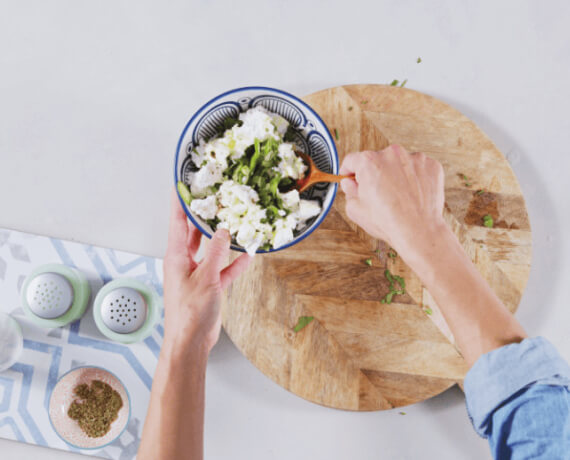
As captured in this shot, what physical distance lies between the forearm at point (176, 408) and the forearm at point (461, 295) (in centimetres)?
45

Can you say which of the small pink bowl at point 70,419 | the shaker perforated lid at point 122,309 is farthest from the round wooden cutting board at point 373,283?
the small pink bowl at point 70,419

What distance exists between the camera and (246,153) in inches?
32.9

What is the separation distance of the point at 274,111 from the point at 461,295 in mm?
475

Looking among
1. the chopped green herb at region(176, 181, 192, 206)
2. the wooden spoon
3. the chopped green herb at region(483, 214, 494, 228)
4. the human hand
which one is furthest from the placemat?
the chopped green herb at region(483, 214, 494, 228)

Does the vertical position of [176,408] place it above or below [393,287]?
below

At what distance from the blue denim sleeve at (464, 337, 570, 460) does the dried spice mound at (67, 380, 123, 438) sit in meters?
0.78

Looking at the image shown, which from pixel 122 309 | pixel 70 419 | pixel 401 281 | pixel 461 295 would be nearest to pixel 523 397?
pixel 461 295

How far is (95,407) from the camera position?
110cm

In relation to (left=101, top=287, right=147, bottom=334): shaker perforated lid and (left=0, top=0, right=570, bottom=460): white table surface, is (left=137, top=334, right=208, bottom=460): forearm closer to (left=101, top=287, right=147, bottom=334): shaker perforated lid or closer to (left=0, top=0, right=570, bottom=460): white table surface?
(left=101, top=287, right=147, bottom=334): shaker perforated lid

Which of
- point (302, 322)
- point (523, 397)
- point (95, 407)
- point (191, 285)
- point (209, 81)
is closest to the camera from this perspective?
point (523, 397)

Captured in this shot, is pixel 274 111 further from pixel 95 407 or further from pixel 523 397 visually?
pixel 95 407

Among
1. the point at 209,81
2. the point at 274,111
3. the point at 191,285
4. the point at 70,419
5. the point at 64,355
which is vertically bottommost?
the point at 70,419

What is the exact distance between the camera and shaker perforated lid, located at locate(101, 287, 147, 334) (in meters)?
1.06

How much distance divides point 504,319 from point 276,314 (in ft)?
1.43
